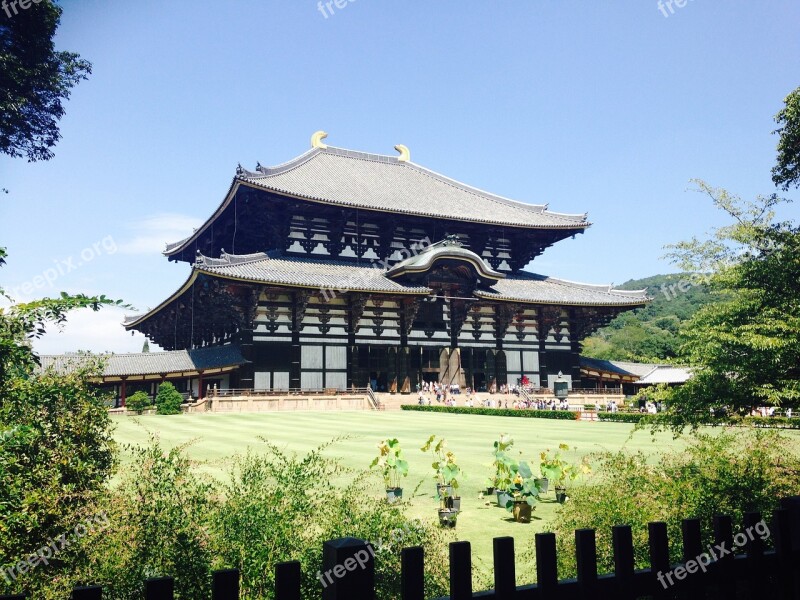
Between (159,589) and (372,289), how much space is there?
105ft

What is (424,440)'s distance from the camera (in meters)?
16.9

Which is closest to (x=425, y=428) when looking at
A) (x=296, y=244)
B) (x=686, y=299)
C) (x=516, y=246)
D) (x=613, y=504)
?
(x=613, y=504)

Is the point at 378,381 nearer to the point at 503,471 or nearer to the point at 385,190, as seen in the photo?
the point at 385,190

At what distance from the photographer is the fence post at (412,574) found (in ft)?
7.79

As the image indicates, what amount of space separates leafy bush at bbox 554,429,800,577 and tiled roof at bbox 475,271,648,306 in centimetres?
3086

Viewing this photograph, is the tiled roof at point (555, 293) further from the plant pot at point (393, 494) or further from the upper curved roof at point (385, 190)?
the plant pot at point (393, 494)

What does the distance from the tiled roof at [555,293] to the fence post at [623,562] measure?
3502cm

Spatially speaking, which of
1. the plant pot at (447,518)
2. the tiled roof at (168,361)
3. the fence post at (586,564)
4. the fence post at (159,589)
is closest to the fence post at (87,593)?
the fence post at (159,589)

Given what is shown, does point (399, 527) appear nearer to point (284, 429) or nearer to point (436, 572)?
point (436, 572)

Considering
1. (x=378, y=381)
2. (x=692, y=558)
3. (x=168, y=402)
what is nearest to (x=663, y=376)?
(x=378, y=381)

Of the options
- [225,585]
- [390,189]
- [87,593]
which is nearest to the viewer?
[87,593]

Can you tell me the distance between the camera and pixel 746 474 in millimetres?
6250

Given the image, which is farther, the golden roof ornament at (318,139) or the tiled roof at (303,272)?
the golden roof ornament at (318,139)

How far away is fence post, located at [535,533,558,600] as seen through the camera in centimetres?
255
